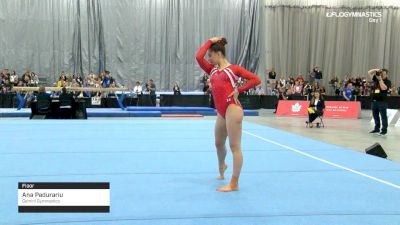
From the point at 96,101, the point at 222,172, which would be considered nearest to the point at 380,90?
the point at 222,172

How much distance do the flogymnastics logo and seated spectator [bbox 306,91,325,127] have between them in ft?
42.3

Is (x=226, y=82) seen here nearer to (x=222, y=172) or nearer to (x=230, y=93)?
(x=230, y=93)

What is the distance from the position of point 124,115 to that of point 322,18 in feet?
48.0

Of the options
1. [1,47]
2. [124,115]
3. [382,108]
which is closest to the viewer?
[382,108]

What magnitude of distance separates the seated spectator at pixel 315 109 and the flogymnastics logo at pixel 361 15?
12.9 m

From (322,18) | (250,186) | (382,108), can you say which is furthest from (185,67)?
(250,186)

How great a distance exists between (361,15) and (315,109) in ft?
45.4

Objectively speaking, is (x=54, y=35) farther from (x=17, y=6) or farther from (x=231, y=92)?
(x=231, y=92)

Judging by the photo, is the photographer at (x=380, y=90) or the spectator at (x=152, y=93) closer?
the photographer at (x=380, y=90)

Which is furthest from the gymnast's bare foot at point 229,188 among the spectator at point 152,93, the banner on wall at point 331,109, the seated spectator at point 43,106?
the spectator at point 152,93

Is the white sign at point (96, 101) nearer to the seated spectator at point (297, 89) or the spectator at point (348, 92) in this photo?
the seated spectator at point (297, 89)

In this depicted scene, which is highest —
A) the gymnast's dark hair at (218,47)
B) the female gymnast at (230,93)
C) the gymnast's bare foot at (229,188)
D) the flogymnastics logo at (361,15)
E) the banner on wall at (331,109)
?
the flogymnastics logo at (361,15)

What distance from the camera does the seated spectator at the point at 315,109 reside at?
11656 mm

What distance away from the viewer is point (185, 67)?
73.6ft
